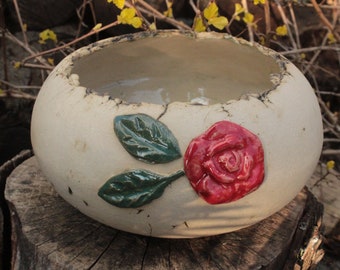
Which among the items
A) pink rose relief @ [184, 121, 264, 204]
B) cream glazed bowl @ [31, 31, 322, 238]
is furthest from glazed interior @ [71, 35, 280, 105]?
pink rose relief @ [184, 121, 264, 204]

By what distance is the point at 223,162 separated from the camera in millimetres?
993

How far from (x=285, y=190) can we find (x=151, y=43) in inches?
21.2

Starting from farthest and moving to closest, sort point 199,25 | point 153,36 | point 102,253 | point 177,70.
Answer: point 199,25 < point 177,70 < point 153,36 < point 102,253

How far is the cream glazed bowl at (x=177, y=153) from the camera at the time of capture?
0.98 m

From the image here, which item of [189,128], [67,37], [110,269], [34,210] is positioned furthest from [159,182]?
[67,37]

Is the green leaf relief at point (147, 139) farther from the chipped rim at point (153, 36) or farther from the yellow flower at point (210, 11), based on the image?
the yellow flower at point (210, 11)

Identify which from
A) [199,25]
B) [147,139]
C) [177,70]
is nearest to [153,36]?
[177,70]

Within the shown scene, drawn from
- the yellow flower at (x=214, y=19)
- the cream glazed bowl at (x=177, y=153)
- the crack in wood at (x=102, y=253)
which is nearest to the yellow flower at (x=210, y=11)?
the yellow flower at (x=214, y=19)

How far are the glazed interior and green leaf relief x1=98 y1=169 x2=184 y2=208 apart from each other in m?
0.34

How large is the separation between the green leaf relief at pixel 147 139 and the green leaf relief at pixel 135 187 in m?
0.03

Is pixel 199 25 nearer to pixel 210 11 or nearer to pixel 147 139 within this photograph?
pixel 210 11

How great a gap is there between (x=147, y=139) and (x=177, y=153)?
6 cm

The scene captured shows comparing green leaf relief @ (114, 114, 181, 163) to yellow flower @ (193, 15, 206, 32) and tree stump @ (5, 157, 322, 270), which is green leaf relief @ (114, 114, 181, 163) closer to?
tree stump @ (5, 157, 322, 270)

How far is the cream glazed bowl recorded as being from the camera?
981 millimetres
